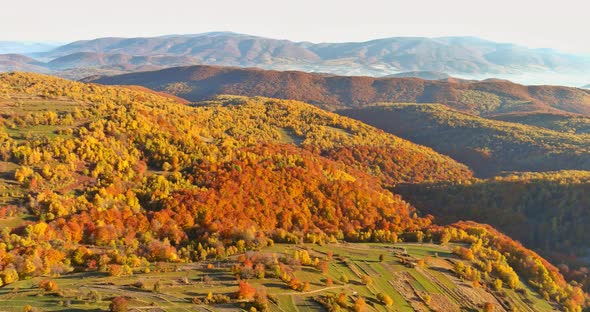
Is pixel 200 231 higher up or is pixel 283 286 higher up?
pixel 200 231

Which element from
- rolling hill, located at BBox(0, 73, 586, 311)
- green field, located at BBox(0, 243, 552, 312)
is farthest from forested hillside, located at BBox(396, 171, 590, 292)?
green field, located at BBox(0, 243, 552, 312)

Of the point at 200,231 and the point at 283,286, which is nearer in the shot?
the point at 283,286

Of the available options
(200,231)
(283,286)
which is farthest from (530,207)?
(200,231)

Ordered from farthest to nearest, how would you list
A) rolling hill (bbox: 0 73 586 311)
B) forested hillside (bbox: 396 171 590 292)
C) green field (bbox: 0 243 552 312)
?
forested hillside (bbox: 396 171 590 292), rolling hill (bbox: 0 73 586 311), green field (bbox: 0 243 552 312)

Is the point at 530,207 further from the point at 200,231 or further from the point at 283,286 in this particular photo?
the point at 200,231

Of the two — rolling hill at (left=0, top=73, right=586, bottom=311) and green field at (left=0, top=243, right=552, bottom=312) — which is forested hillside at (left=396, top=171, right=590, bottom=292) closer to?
rolling hill at (left=0, top=73, right=586, bottom=311)

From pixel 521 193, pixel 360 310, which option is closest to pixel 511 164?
pixel 521 193

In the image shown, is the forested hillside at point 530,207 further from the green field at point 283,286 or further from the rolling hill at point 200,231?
the green field at point 283,286

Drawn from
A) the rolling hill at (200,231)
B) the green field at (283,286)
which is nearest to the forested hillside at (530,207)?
the rolling hill at (200,231)

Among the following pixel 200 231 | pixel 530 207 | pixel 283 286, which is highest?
pixel 200 231
